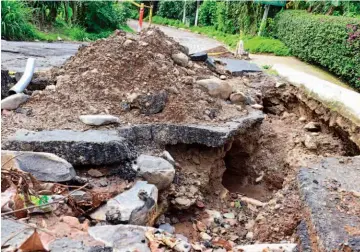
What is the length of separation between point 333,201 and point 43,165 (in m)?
1.69

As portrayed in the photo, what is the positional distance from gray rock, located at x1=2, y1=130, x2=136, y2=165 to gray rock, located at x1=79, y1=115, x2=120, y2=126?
286mm

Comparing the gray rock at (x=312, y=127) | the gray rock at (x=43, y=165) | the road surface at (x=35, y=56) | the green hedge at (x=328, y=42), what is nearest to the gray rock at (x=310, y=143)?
the gray rock at (x=312, y=127)

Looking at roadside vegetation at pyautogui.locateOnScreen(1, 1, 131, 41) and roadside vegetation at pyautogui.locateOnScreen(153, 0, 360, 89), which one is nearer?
roadside vegetation at pyautogui.locateOnScreen(1, 1, 131, 41)

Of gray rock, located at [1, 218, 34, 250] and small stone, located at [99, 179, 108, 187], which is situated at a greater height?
gray rock, located at [1, 218, 34, 250]

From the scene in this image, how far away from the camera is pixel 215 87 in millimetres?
4312

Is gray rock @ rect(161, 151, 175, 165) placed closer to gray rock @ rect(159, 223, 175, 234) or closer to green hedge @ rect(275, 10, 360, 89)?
gray rock @ rect(159, 223, 175, 234)

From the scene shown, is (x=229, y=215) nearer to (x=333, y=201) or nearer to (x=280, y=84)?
(x=333, y=201)

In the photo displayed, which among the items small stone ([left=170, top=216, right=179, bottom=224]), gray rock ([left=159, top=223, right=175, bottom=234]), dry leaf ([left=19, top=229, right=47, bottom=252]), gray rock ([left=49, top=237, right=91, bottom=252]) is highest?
dry leaf ([left=19, top=229, right=47, bottom=252])

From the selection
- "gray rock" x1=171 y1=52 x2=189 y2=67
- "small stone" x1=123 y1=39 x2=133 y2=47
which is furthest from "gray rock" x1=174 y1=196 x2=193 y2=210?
"gray rock" x1=171 y1=52 x2=189 y2=67

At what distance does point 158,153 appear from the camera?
337 centimetres

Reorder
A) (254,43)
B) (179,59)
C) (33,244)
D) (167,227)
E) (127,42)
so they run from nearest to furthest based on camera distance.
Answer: (33,244), (167,227), (127,42), (179,59), (254,43)

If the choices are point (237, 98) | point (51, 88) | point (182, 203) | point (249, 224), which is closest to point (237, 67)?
point (237, 98)

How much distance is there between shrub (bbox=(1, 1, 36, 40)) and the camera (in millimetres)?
8828

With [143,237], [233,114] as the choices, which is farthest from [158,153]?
[143,237]
